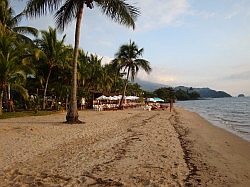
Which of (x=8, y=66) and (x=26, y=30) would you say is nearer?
(x=8, y=66)

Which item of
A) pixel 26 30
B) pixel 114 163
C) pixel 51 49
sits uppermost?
pixel 26 30

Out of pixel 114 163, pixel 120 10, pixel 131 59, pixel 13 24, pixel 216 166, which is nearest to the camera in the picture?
pixel 114 163

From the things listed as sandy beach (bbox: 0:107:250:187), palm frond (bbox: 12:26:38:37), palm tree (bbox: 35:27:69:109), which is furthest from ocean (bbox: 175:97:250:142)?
palm frond (bbox: 12:26:38:37)

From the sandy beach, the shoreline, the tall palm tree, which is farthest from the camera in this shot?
the tall palm tree

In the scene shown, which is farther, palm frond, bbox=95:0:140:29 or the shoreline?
palm frond, bbox=95:0:140:29

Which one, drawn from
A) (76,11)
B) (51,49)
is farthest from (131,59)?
(76,11)

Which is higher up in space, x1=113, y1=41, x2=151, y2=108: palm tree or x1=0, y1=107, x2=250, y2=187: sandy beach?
x1=113, y1=41, x2=151, y2=108: palm tree

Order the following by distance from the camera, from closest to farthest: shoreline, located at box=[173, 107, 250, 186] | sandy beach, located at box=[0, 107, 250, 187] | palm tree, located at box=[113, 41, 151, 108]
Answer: sandy beach, located at box=[0, 107, 250, 187] < shoreline, located at box=[173, 107, 250, 186] < palm tree, located at box=[113, 41, 151, 108]

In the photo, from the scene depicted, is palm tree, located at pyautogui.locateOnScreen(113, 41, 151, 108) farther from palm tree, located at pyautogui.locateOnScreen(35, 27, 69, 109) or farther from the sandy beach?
the sandy beach

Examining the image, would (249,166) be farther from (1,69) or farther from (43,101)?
(43,101)

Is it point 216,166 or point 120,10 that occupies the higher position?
point 120,10

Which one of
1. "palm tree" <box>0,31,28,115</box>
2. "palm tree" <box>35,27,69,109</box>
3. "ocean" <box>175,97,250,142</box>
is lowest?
"ocean" <box>175,97,250,142</box>

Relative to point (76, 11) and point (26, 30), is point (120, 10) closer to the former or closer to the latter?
point (76, 11)

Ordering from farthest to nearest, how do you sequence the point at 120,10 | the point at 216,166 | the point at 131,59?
1. the point at 131,59
2. the point at 120,10
3. the point at 216,166
